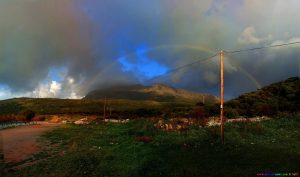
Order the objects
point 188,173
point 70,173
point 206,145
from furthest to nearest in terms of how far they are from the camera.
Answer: point 206,145 → point 70,173 → point 188,173

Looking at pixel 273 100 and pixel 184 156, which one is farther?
pixel 273 100

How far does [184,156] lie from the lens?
21906 mm

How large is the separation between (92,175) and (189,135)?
13.6m

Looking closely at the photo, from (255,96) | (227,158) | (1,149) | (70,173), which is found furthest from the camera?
(255,96)

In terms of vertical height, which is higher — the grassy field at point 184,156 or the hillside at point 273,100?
the hillside at point 273,100

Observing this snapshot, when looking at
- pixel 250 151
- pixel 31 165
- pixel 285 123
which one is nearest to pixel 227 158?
pixel 250 151

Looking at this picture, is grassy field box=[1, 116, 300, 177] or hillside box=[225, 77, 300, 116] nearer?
grassy field box=[1, 116, 300, 177]

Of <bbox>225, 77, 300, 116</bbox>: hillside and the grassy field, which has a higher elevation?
<bbox>225, 77, 300, 116</bbox>: hillside

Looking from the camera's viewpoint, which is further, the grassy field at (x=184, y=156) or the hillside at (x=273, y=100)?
the hillside at (x=273, y=100)

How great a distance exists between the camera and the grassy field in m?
18.3

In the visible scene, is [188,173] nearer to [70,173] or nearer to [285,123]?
[70,173]

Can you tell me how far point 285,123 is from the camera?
120ft

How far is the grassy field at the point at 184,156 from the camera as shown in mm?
18280

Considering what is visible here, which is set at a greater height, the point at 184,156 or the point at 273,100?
the point at 273,100
